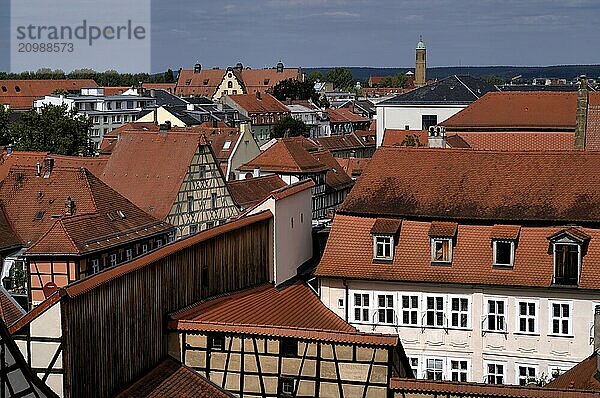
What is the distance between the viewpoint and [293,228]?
32.0 m

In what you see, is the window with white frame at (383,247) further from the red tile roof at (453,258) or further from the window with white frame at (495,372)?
the window with white frame at (495,372)

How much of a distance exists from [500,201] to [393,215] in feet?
10.4

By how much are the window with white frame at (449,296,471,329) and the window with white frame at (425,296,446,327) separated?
28 centimetres

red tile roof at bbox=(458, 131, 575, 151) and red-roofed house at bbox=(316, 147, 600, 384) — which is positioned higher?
red tile roof at bbox=(458, 131, 575, 151)

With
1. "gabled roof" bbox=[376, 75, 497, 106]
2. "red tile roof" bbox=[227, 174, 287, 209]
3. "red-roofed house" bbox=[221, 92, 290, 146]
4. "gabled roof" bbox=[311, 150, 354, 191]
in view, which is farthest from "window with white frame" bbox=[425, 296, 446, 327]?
"red-roofed house" bbox=[221, 92, 290, 146]

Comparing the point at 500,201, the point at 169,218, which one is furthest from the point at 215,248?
the point at 169,218

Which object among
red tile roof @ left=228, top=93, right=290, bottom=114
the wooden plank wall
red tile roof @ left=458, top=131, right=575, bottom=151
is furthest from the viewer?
red tile roof @ left=228, top=93, right=290, bottom=114

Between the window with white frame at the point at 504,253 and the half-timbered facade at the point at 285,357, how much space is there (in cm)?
784

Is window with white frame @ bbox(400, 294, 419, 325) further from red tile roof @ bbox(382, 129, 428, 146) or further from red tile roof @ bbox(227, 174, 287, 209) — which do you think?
red tile roof @ bbox(382, 129, 428, 146)

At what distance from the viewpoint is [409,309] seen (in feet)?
100.0

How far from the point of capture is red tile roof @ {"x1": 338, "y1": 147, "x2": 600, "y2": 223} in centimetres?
3042

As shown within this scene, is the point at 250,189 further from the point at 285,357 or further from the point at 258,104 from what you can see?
the point at 258,104

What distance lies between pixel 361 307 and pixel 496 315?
13.0 feet

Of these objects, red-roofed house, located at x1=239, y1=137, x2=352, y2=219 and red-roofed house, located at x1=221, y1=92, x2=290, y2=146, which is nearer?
red-roofed house, located at x1=239, y1=137, x2=352, y2=219
